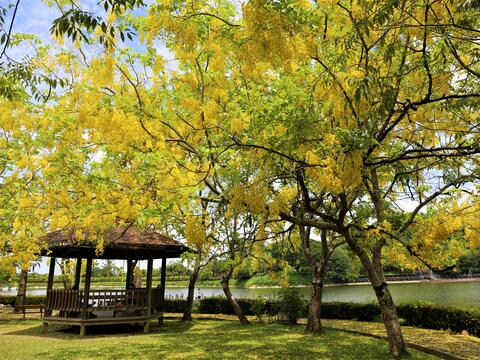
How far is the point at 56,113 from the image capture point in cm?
736

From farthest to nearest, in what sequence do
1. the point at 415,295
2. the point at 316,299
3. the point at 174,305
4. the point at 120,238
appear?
1. the point at 415,295
2. the point at 174,305
3. the point at 120,238
4. the point at 316,299

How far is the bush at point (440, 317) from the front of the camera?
10.6 m

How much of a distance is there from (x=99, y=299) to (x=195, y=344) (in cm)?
405

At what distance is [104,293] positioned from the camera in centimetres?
1209

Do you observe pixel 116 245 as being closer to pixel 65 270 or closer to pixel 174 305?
pixel 65 270

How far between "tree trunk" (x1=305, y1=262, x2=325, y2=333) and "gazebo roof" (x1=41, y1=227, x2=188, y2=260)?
414cm

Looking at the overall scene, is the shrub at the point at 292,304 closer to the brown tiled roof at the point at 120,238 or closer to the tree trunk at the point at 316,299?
the tree trunk at the point at 316,299

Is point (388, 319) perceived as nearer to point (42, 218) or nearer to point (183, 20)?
point (183, 20)

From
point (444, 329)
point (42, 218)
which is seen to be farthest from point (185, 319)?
point (444, 329)

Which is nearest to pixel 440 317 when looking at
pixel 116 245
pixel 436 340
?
pixel 436 340

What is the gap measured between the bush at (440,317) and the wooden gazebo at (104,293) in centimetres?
741

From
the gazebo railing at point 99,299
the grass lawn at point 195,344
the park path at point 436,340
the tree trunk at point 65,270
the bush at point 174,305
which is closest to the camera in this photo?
the grass lawn at point 195,344

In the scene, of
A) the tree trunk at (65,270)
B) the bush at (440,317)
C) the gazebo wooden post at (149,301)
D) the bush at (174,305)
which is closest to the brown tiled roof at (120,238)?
the gazebo wooden post at (149,301)

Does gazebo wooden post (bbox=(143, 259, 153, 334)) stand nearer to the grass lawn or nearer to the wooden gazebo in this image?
the wooden gazebo
